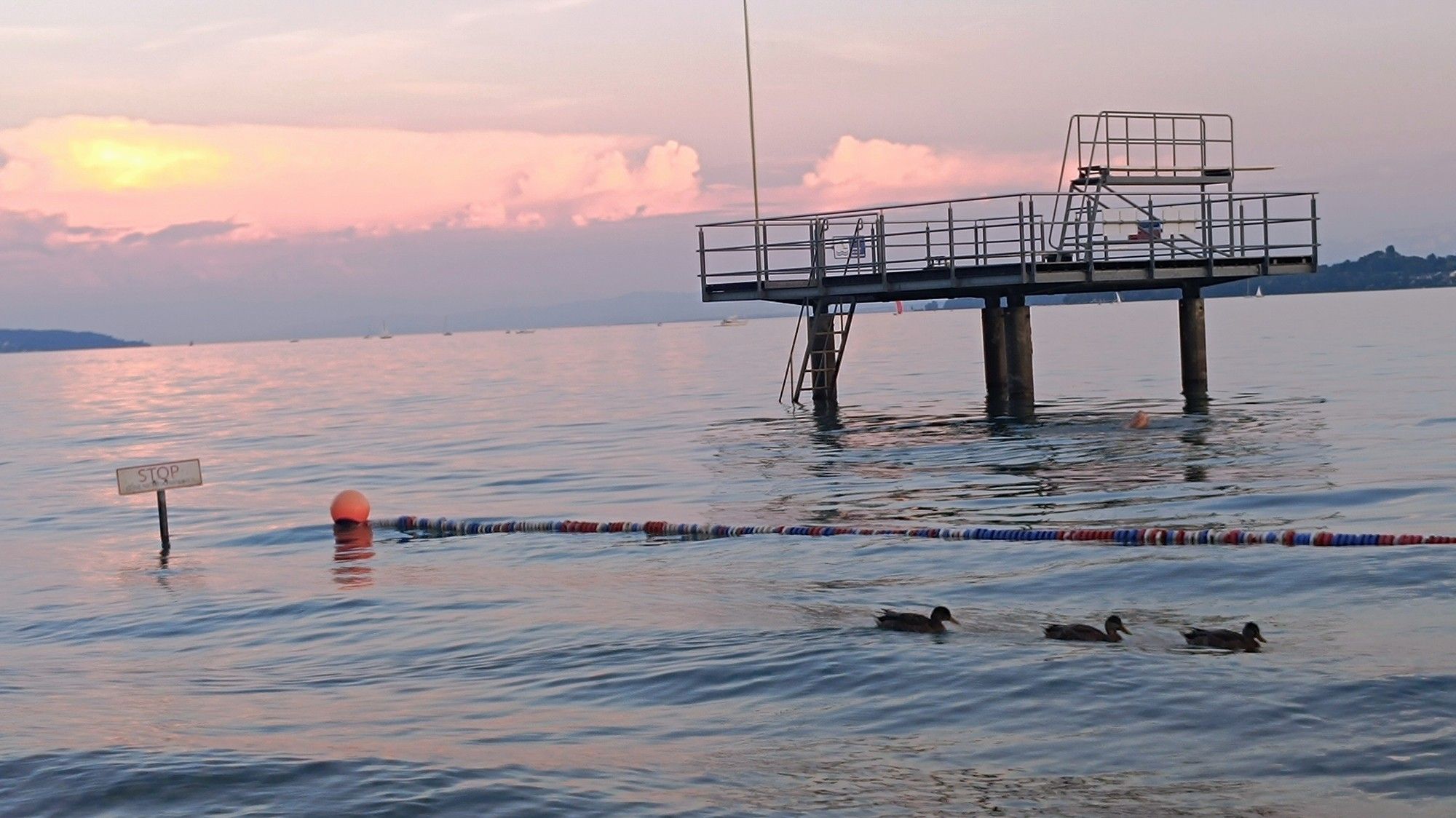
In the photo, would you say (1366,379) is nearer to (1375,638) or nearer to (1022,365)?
(1022,365)

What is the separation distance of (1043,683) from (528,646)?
4.66 metres

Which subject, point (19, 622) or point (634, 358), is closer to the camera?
point (19, 622)

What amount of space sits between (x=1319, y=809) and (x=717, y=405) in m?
41.4

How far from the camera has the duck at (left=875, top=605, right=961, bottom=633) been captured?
13.6m

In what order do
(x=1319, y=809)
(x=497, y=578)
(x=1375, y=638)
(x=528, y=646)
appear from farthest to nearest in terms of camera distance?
(x=497, y=578)
(x=528, y=646)
(x=1375, y=638)
(x=1319, y=809)

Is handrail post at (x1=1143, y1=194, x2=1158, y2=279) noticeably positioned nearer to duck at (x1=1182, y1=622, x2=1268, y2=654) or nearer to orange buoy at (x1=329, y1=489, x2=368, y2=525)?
orange buoy at (x1=329, y1=489, x2=368, y2=525)

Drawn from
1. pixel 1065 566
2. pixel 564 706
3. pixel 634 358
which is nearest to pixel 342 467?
pixel 1065 566

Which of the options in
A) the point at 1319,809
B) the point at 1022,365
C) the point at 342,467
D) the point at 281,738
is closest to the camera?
the point at 1319,809

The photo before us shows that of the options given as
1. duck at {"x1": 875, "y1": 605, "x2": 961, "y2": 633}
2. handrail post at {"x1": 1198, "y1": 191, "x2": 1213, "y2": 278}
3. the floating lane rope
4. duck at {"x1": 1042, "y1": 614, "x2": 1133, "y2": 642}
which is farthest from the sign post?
handrail post at {"x1": 1198, "y1": 191, "x2": 1213, "y2": 278}

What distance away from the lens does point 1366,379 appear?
154 feet

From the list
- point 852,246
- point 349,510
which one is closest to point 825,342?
point 852,246

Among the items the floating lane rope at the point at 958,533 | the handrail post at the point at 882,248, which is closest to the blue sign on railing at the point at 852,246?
the handrail post at the point at 882,248

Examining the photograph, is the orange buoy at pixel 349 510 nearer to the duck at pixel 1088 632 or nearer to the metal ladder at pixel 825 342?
the duck at pixel 1088 632

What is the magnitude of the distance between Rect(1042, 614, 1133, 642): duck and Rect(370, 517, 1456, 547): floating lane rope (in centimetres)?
485
